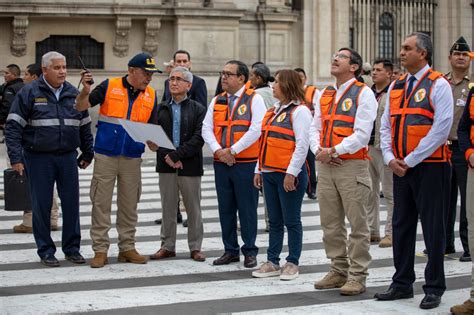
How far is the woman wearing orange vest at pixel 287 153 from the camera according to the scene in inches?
372

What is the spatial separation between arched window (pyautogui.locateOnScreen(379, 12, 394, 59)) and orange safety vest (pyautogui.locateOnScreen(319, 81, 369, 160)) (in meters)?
21.7

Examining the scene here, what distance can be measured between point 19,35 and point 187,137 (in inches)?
585

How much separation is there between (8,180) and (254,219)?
3.40 meters

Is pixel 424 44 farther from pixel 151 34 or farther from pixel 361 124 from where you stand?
pixel 151 34

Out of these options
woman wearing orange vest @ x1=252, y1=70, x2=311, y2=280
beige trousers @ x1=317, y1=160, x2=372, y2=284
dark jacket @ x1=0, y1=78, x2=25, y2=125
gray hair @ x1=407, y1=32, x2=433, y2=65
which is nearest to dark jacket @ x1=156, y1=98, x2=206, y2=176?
woman wearing orange vest @ x1=252, y1=70, x2=311, y2=280

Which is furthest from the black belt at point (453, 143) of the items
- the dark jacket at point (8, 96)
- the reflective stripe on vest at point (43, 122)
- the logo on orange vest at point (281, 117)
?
the dark jacket at point (8, 96)

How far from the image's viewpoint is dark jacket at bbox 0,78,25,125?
540 inches

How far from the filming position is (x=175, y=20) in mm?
25438

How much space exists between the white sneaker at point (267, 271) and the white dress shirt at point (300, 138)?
989 mm

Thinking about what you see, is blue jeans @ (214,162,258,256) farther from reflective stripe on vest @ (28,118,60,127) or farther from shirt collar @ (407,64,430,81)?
shirt collar @ (407,64,430,81)

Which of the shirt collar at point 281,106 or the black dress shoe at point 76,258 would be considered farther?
the black dress shoe at point 76,258

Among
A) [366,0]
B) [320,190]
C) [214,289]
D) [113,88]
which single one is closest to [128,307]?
[214,289]

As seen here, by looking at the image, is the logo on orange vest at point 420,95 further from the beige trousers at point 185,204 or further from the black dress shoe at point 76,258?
the black dress shoe at point 76,258

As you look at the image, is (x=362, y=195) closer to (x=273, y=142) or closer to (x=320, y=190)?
(x=320, y=190)
